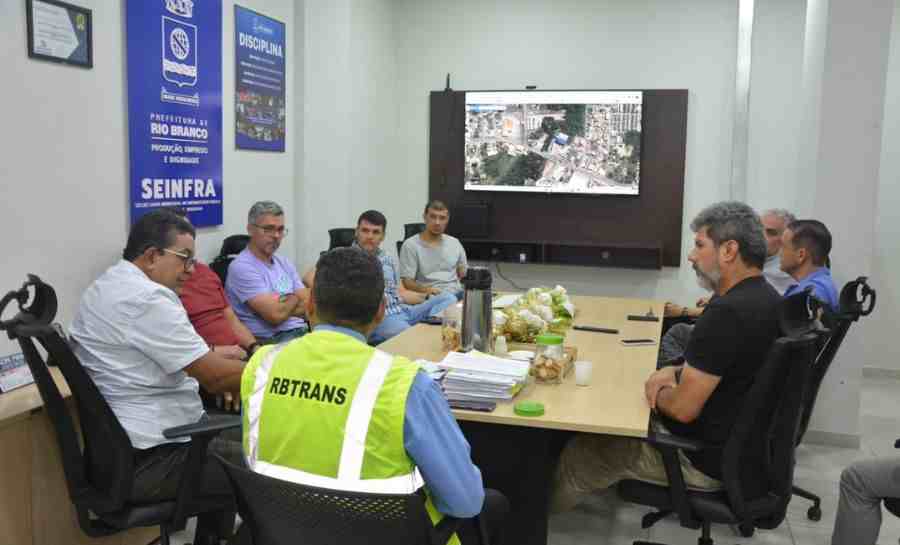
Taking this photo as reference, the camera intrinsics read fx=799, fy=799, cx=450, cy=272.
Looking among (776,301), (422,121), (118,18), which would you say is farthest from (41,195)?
(422,121)

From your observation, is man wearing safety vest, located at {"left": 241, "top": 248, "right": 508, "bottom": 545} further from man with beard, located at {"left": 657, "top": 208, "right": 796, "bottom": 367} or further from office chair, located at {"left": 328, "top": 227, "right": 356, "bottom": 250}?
office chair, located at {"left": 328, "top": 227, "right": 356, "bottom": 250}

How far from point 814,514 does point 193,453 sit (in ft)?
8.91

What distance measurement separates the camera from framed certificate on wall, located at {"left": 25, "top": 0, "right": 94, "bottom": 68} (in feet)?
10.4

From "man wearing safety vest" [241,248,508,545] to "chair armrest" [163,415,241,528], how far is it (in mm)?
698

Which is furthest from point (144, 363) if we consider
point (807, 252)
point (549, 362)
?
point (807, 252)

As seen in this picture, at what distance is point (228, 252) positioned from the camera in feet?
14.9

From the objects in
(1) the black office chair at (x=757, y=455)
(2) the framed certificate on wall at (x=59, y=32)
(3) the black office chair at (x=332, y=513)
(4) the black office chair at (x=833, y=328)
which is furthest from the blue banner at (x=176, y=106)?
(4) the black office chair at (x=833, y=328)

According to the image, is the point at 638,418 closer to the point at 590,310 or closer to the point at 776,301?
the point at 776,301

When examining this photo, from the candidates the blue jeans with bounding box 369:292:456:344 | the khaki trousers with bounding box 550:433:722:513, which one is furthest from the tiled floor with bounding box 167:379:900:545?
the blue jeans with bounding box 369:292:456:344

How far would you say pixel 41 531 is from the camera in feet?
8.80

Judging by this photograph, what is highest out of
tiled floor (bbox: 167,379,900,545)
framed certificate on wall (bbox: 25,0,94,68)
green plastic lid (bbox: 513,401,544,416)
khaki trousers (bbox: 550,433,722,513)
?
framed certificate on wall (bbox: 25,0,94,68)

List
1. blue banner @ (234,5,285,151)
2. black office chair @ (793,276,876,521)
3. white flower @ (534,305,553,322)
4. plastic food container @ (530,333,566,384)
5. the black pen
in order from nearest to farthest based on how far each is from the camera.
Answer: plastic food container @ (530,333,566,384)
black office chair @ (793,276,876,521)
white flower @ (534,305,553,322)
the black pen
blue banner @ (234,5,285,151)

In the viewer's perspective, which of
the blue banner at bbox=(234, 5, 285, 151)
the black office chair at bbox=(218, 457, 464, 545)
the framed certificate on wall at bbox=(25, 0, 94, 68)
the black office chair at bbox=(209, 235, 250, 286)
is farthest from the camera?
the blue banner at bbox=(234, 5, 285, 151)

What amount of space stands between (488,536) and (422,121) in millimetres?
5325
